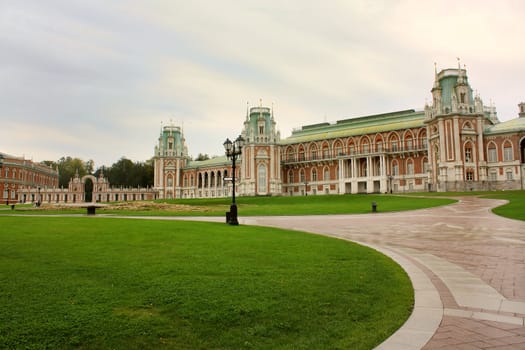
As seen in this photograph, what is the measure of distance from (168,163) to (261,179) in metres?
32.8

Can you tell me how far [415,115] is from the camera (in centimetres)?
6888

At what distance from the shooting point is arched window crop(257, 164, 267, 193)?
7325 centimetres

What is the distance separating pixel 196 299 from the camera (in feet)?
17.1

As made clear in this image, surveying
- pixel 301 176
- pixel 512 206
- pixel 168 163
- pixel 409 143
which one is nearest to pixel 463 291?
pixel 512 206

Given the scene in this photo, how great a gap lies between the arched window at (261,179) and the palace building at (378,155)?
194 millimetres

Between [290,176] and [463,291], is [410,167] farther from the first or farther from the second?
[463,291]

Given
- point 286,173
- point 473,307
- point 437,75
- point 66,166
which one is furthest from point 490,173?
point 66,166

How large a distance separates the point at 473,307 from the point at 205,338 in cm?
374

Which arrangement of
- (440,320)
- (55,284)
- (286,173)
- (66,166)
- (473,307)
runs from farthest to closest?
(66,166) → (286,173) → (55,284) → (473,307) → (440,320)

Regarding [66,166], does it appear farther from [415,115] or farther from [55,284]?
[55,284]

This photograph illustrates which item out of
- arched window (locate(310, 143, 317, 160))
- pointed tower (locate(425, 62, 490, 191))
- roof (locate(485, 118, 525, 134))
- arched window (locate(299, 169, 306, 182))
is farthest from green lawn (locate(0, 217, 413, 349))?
arched window (locate(299, 169, 306, 182))

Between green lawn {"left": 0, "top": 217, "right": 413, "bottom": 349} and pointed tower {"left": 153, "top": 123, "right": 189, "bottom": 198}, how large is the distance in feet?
288

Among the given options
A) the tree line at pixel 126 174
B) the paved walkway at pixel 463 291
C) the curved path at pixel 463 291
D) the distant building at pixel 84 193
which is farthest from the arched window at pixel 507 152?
the tree line at pixel 126 174

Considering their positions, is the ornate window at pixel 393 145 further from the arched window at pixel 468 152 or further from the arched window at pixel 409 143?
the arched window at pixel 468 152
